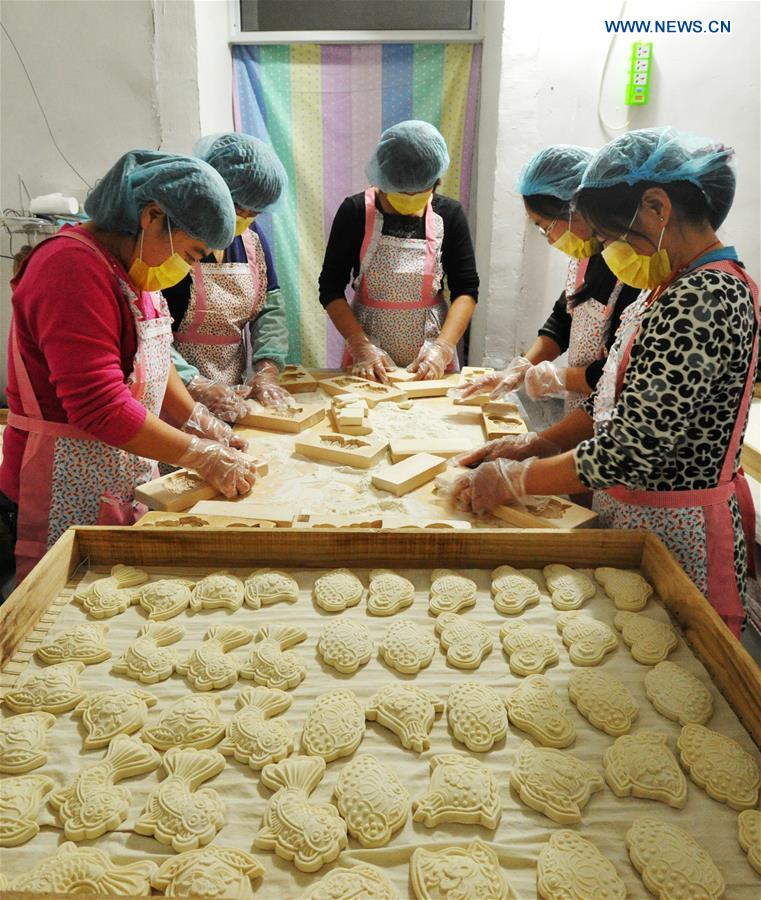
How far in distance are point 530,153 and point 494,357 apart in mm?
1319

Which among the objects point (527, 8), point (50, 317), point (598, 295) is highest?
point (527, 8)

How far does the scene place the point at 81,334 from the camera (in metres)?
1.85

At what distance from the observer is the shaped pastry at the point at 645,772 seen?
1114mm

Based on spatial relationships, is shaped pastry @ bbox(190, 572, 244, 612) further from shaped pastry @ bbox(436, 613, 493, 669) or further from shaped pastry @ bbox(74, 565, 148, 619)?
shaped pastry @ bbox(436, 613, 493, 669)

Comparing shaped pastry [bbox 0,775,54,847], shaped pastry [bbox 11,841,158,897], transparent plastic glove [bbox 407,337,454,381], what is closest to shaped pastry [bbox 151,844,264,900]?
shaped pastry [bbox 11,841,158,897]

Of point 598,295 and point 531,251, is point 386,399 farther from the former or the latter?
point 531,251

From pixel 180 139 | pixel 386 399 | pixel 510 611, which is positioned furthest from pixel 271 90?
pixel 510 611

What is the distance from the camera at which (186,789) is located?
1109 millimetres

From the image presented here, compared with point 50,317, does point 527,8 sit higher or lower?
higher

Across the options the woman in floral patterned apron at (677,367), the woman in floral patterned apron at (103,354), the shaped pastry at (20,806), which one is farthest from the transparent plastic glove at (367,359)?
the shaped pastry at (20,806)

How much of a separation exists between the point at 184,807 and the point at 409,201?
293 centimetres

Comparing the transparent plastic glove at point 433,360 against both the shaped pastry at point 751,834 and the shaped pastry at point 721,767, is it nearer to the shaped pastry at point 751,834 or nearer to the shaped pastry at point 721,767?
the shaped pastry at point 721,767

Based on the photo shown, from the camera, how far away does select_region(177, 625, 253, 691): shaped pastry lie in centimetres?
135

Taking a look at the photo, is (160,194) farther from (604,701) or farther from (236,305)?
(604,701)
